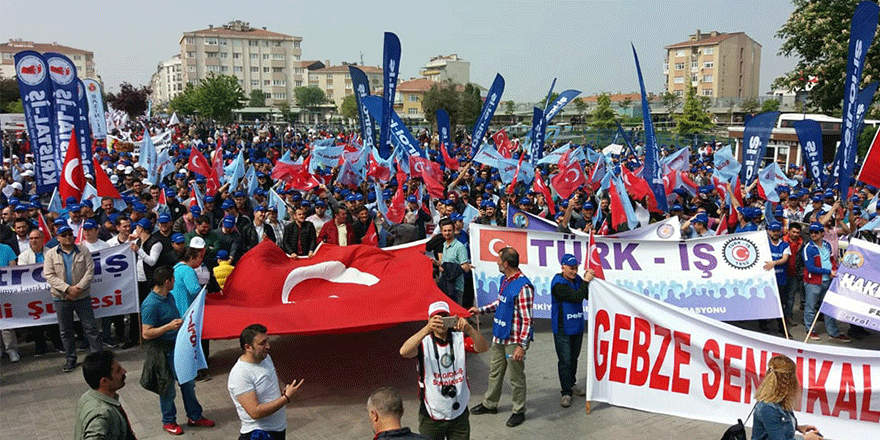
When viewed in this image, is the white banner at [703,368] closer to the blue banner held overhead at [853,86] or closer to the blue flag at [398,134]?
the blue banner held overhead at [853,86]

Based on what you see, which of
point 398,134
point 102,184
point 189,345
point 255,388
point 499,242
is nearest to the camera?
point 255,388

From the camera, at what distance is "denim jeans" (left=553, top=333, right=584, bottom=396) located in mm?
6969

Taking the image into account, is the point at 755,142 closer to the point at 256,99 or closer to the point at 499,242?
the point at 499,242

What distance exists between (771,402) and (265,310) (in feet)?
15.7

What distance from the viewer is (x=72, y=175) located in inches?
466

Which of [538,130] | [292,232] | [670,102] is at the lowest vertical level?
[292,232]

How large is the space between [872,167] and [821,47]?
18.2 m

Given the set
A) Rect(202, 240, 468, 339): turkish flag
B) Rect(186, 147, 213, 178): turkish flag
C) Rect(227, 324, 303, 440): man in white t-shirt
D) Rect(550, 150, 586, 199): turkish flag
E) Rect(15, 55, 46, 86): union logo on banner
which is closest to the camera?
Rect(227, 324, 303, 440): man in white t-shirt

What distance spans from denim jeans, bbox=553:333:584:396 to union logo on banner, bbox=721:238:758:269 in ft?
9.37

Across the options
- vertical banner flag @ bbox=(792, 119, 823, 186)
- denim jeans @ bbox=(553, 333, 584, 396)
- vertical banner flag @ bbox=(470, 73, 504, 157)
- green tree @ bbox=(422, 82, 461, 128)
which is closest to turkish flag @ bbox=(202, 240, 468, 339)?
denim jeans @ bbox=(553, 333, 584, 396)

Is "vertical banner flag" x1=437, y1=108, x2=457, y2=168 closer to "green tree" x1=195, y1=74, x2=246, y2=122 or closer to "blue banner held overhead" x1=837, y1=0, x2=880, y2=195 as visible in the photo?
"blue banner held overhead" x1=837, y1=0, x2=880, y2=195

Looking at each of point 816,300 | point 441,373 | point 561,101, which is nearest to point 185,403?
point 441,373

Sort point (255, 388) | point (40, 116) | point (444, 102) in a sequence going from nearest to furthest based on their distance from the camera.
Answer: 1. point (255, 388)
2. point (40, 116)
3. point (444, 102)

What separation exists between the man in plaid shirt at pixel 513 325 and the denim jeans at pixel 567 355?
558mm
